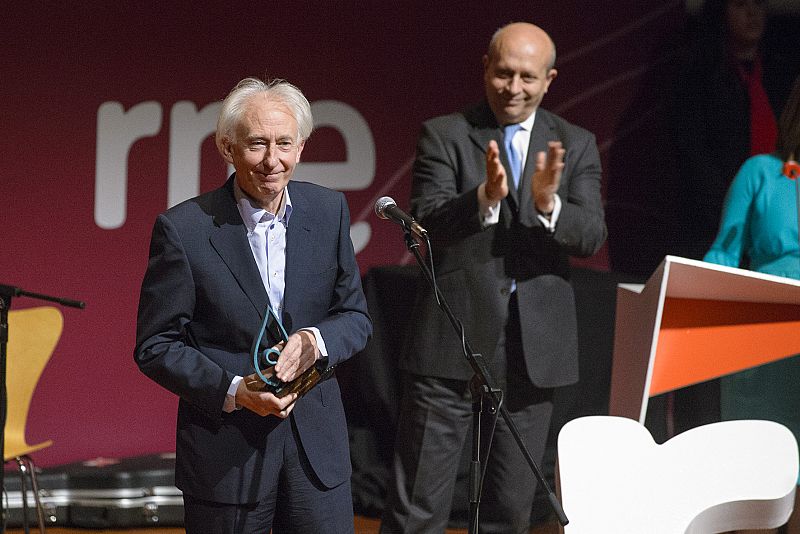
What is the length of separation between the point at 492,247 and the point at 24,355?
2.19m

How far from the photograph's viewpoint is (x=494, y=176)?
3.06 metres

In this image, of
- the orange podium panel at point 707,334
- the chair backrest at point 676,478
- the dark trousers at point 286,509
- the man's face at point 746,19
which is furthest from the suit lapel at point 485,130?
the man's face at point 746,19

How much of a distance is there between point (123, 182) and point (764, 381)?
3117 millimetres

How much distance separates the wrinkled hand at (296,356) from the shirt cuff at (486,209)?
0.95m

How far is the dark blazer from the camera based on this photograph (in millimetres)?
2383

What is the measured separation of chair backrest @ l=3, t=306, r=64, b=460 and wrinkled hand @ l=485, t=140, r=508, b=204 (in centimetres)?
222

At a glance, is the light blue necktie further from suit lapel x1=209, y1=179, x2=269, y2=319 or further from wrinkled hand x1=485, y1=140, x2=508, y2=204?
suit lapel x1=209, y1=179, x2=269, y2=319

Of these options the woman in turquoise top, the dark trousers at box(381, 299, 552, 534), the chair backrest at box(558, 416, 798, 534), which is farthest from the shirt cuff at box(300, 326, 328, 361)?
the woman in turquoise top

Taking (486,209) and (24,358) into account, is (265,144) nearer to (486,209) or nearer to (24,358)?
(486,209)

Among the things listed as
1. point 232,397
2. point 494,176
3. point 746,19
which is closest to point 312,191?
point 232,397

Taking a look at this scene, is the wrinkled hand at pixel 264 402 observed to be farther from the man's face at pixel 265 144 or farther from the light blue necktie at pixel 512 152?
the light blue necktie at pixel 512 152

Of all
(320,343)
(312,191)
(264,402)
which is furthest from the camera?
(312,191)

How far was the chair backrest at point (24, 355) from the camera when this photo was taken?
4.39 meters

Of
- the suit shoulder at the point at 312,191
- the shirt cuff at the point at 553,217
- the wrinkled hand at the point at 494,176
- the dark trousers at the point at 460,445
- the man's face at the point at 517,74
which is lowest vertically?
the dark trousers at the point at 460,445
